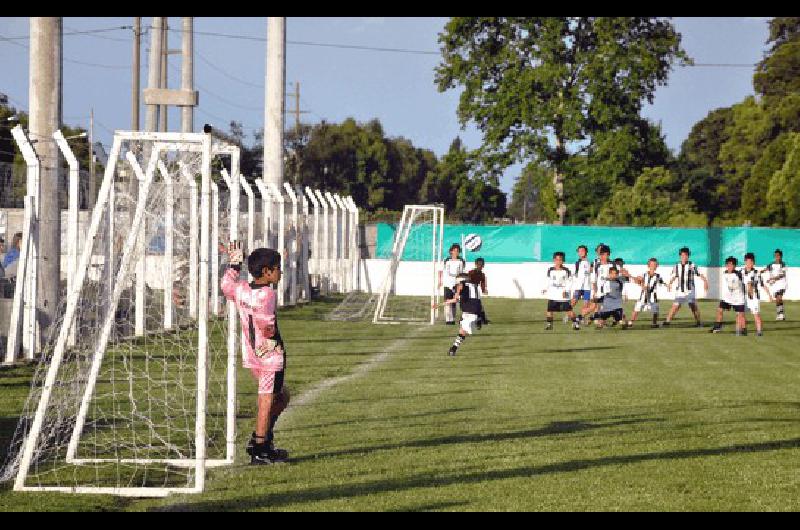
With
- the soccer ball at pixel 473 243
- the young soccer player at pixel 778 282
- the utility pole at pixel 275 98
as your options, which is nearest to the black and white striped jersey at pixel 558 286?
the young soccer player at pixel 778 282

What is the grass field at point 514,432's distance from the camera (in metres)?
8.65

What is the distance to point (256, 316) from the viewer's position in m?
9.87

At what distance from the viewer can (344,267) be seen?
42.9m

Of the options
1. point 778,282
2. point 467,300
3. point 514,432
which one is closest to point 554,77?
point 778,282

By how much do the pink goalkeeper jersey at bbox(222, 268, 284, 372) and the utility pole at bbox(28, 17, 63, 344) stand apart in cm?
804

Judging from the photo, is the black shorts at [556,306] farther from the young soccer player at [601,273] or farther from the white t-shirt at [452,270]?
the white t-shirt at [452,270]

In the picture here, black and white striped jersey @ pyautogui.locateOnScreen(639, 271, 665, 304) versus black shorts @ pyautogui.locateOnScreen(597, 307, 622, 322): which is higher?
black and white striped jersey @ pyautogui.locateOnScreen(639, 271, 665, 304)

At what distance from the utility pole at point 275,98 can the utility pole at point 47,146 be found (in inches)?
575

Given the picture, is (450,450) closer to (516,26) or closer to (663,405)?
(663,405)

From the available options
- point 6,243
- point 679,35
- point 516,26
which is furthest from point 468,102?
point 6,243

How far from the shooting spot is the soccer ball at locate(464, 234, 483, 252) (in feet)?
143

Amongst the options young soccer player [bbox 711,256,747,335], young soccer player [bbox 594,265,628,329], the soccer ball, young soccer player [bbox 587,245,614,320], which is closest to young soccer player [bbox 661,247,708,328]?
young soccer player [bbox 587,245,614,320]

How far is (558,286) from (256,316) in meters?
18.4

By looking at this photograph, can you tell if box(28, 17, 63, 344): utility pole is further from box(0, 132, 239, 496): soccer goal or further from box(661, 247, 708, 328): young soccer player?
box(661, 247, 708, 328): young soccer player
